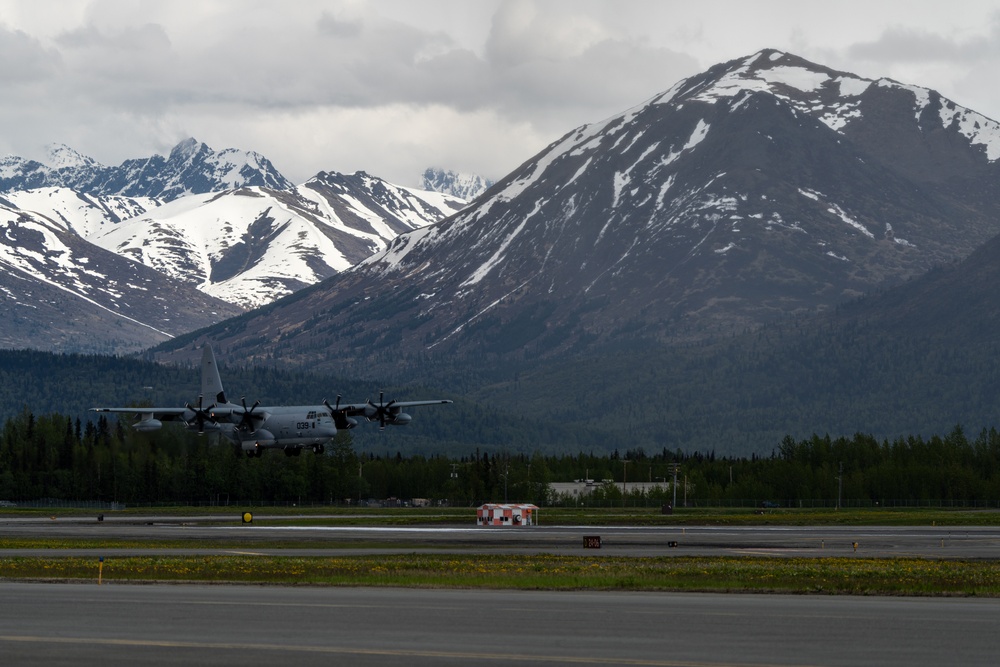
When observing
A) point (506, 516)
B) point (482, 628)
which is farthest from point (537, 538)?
point (482, 628)

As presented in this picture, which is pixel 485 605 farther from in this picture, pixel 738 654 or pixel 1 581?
pixel 1 581

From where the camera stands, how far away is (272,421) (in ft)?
462

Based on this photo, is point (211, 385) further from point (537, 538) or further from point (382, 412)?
point (537, 538)

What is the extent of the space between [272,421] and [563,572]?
79.0 m

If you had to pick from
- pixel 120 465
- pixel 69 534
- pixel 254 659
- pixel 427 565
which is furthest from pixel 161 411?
pixel 254 659

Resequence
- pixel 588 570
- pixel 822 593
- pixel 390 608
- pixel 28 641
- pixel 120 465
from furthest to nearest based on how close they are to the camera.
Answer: pixel 120 465 → pixel 588 570 → pixel 822 593 → pixel 390 608 → pixel 28 641

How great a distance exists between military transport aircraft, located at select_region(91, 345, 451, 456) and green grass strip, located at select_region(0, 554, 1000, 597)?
61.3 metres

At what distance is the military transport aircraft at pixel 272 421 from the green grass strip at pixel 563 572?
61262mm

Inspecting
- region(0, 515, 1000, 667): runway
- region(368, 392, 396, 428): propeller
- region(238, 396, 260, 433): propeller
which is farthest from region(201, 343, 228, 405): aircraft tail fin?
region(0, 515, 1000, 667): runway

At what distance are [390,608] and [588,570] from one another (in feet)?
65.2

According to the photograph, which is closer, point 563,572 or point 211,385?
point 563,572

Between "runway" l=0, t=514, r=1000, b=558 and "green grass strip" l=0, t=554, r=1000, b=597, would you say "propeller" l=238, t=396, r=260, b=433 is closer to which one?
"runway" l=0, t=514, r=1000, b=558

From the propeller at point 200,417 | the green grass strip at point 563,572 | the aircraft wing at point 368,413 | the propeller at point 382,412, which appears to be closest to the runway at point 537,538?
the green grass strip at point 563,572

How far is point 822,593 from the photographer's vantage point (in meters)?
56.4
